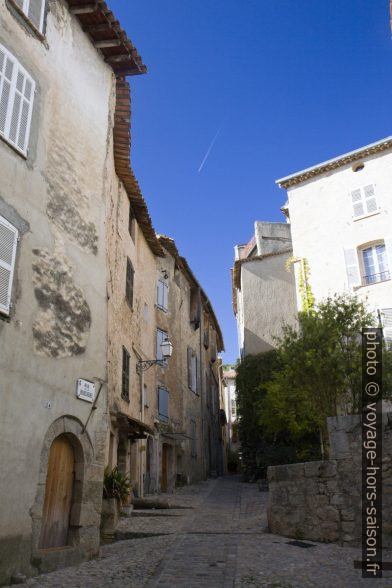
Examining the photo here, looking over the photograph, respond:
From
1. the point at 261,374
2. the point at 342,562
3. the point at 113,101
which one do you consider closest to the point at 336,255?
the point at 261,374

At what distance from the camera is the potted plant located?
9.31 metres

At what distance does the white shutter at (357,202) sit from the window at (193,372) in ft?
32.2

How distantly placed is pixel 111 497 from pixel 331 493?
13.7ft

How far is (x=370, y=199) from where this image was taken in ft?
60.7

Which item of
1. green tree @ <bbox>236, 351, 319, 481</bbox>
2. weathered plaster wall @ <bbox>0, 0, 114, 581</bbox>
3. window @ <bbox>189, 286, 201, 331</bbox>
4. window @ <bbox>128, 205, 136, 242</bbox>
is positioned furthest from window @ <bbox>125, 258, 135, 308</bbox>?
window @ <bbox>189, 286, 201, 331</bbox>

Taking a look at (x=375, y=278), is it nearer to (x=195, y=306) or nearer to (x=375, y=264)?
(x=375, y=264)

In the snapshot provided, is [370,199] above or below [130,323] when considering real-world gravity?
above

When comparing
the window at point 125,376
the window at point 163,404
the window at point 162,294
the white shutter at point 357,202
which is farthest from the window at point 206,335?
the window at point 125,376

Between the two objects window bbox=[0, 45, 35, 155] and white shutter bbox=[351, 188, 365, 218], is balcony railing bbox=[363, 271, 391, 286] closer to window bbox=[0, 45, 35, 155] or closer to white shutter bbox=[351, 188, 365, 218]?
white shutter bbox=[351, 188, 365, 218]

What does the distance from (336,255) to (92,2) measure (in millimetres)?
11875

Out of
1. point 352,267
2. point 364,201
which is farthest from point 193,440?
point 364,201

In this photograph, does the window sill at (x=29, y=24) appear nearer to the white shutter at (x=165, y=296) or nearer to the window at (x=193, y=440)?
the white shutter at (x=165, y=296)

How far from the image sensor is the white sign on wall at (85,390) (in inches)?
322

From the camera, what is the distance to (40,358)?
748 cm
